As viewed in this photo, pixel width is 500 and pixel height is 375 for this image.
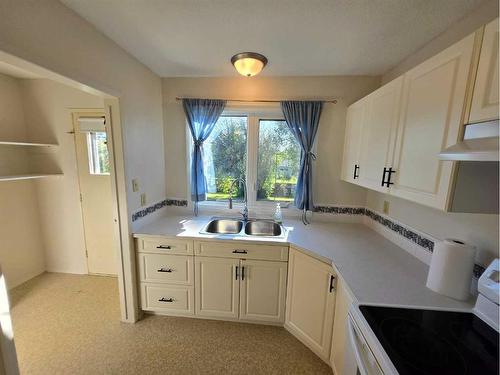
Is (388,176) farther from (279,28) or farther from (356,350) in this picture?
(279,28)

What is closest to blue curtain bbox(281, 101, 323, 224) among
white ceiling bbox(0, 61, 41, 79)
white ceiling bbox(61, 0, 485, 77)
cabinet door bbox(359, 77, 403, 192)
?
white ceiling bbox(61, 0, 485, 77)

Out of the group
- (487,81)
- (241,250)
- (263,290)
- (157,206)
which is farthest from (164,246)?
(487,81)

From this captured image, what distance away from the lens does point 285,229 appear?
2104 mm

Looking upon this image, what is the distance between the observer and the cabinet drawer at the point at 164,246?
1.90 meters

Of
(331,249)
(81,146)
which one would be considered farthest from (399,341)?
(81,146)

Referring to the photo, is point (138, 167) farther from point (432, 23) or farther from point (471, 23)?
point (471, 23)

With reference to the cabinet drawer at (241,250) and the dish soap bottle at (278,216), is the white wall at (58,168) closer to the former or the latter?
the cabinet drawer at (241,250)

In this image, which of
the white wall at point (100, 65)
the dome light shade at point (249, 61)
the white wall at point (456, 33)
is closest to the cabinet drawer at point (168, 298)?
the white wall at point (100, 65)

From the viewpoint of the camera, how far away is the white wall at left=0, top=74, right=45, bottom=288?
2275mm

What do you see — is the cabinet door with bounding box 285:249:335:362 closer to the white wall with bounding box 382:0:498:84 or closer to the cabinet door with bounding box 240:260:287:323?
the cabinet door with bounding box 240:260:287:323

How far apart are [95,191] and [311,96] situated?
8.98 ft

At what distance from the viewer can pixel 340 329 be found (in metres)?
1.41

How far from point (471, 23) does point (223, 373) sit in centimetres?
277

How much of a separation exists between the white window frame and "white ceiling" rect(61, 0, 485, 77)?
0.47 meters
